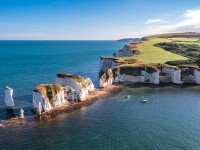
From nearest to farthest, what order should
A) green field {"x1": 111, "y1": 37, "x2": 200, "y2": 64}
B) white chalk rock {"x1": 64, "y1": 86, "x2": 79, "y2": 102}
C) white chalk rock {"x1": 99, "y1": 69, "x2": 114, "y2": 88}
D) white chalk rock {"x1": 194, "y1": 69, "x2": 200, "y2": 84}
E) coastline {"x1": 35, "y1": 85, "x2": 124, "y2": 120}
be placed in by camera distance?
coastline {"x1": 35, "y1": 85, "x2": 124, "y2": 120}, white chalk rock {"x1": 64, "y1": 86, "x2": 79, "y2": 102}, white chalk rock {"x1": 99, "y1": 69, "x2": 114, "y2": 88}, white chalk rock {"x1": 194, "y1": 69, "x2": 200, "y2": 84}, green field {"x1": 111, "y1": 37, "x2": 200, "y2": 64}

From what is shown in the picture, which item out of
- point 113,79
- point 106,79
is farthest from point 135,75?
point 106,79

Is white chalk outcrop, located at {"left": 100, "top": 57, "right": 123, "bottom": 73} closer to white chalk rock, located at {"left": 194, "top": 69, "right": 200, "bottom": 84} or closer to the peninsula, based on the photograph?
the peninsula

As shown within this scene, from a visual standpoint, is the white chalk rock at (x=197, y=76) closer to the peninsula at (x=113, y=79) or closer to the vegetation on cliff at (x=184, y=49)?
the peninsula at (x=113, y=79)

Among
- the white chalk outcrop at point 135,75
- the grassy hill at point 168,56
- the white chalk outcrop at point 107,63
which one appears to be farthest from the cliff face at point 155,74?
the white chalk outcrop at point 107,63

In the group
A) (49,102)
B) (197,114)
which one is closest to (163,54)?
(197,114)

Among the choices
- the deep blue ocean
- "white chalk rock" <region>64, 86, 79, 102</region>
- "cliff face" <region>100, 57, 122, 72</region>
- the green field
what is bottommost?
the deep blue ocean

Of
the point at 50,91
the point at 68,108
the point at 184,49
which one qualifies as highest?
the point at 184,49

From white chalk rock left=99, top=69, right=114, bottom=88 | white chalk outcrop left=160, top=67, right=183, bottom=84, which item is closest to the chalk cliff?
white chalk rock left=99, top=69, right=114, bottom=88

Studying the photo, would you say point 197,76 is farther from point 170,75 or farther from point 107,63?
point 107,63
